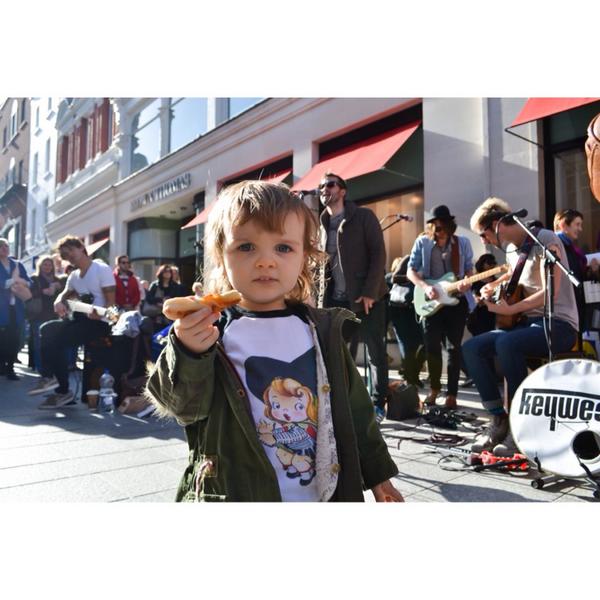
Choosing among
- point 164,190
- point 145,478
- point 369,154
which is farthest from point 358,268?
point 164,190

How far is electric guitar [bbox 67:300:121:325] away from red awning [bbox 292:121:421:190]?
8.44 ft

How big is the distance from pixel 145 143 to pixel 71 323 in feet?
11.9

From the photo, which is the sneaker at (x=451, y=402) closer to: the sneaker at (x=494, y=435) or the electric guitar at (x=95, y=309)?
the sneaker at (x=494, y=435)

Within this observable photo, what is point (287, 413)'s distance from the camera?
1.04 meters

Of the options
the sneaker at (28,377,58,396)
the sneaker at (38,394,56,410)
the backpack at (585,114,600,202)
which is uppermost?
the backpack at (585,114,600,202)

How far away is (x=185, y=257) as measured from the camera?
35.4 feet

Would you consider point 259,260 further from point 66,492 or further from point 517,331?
point 517,331

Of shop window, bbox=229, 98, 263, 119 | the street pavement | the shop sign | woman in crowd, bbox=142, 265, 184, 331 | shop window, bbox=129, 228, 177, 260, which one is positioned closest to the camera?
the street pavement

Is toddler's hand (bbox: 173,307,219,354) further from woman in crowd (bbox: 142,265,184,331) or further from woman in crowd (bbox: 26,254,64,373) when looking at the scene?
woman in crowd (bbox: 142,265,184,331)

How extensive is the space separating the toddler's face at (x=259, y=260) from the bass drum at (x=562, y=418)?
1401 millimetres

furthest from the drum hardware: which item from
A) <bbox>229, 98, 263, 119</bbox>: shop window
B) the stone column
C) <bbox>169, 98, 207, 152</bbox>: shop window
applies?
<bbox>229, 98, 263, 119</bbox>: shop window

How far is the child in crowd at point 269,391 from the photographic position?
0.98 metres

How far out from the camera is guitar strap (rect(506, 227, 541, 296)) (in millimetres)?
2469

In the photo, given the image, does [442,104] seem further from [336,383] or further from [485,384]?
[336,383]
